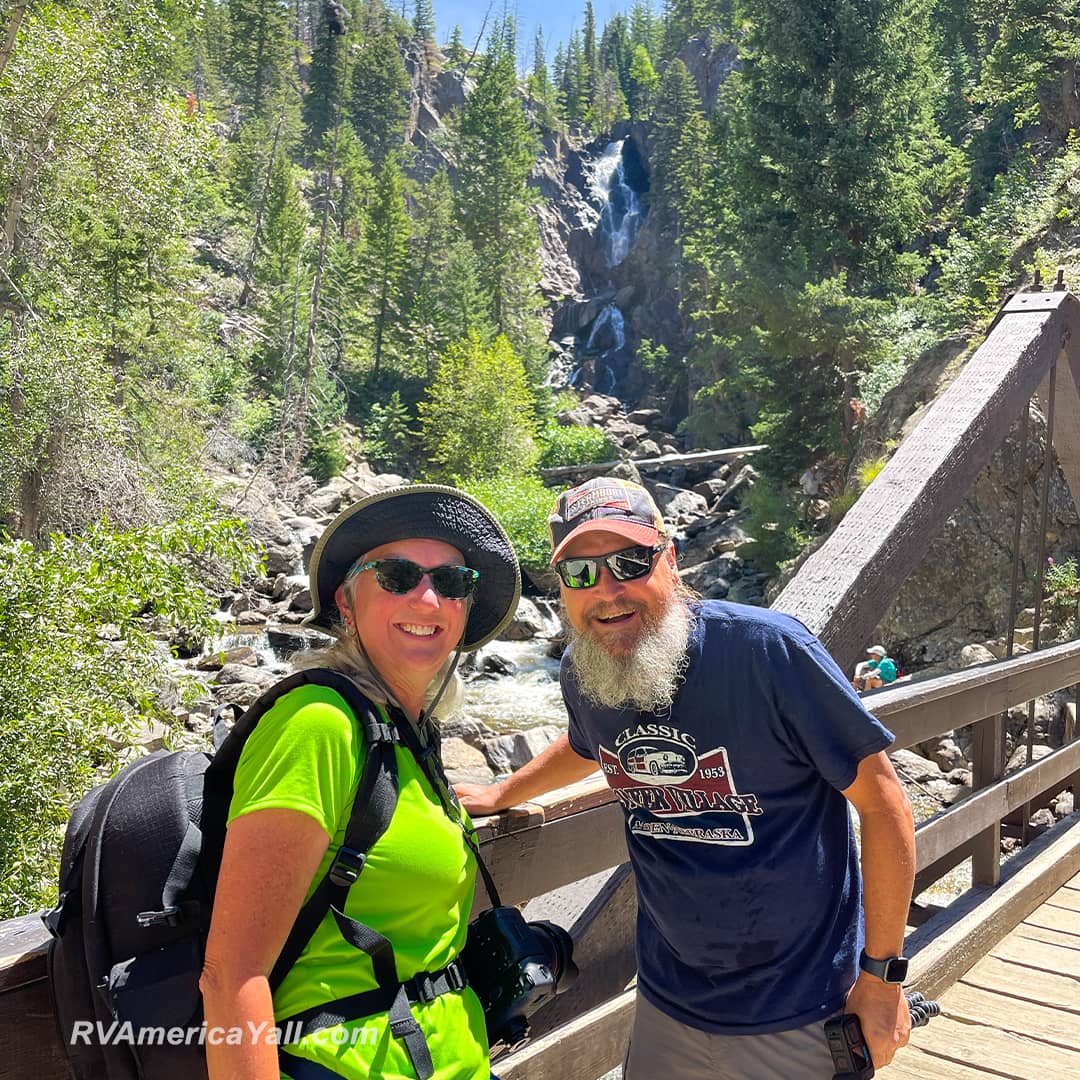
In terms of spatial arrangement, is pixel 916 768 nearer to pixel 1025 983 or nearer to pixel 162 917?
pixel 1025 983

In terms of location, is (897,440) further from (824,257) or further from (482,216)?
(482,216)

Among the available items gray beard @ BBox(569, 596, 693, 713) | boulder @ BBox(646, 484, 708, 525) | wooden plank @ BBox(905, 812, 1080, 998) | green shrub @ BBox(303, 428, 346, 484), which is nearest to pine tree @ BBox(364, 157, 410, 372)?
green shrub @ BBox(303, 428, 346, 484)

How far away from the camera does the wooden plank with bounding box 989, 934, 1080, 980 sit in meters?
3.23

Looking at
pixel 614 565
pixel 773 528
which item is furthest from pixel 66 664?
pixel 773 528

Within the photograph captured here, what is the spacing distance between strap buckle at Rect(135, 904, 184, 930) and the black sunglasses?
0.63 metres

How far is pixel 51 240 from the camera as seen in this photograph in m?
15.1

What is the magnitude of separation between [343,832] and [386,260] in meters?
45.9

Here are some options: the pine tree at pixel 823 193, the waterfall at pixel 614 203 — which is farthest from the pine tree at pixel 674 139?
the pine tree at pixel 823 193

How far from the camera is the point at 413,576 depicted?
63.3 inches

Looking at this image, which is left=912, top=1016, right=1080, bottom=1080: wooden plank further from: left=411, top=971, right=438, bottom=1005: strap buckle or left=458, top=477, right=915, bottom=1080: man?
left=411, top=971, right=438, bottom=1005: strap buckle

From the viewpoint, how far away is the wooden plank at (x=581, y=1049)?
1.85 m

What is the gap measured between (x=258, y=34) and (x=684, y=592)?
217 ft

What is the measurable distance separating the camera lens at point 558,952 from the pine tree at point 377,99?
209 feet

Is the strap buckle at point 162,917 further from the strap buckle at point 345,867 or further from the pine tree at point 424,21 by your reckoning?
the pine tree at point 424,21
